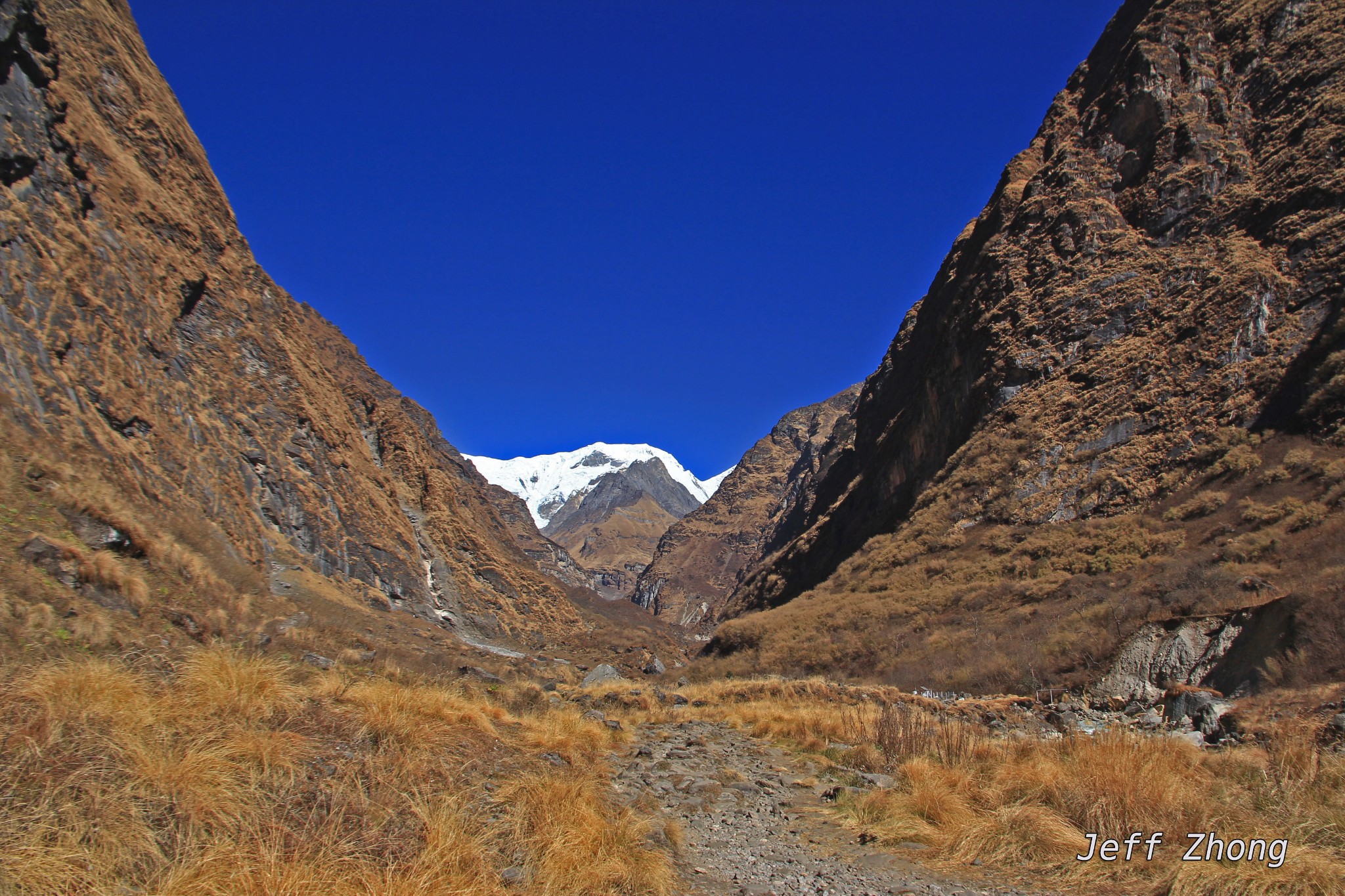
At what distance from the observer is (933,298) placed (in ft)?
187

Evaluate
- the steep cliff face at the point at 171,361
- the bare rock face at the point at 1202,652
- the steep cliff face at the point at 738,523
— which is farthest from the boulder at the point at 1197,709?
the steep cliff face at the point at 738,523

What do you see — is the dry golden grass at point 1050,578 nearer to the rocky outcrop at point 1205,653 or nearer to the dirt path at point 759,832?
the rocky outcrop at point 1205,653

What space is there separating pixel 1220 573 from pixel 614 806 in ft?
54.2

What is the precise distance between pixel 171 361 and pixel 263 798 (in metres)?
27.3

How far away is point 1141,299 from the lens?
3130cm

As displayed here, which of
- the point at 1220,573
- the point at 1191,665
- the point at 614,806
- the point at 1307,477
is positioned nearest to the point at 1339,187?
the point at 1307,477

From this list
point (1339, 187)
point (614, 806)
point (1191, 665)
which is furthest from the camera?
point (1339, 187)

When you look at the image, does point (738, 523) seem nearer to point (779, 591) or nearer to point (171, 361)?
point (779, 591)

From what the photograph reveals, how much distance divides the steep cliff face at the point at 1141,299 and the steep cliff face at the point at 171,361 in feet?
69.6

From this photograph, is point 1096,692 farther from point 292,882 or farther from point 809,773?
point 292,882

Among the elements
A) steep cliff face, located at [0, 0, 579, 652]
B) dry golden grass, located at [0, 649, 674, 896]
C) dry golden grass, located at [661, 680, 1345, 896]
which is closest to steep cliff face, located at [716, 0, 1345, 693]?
dry golden grass, located at [661, 680, 1345, 896]

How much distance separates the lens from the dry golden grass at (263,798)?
3.08m

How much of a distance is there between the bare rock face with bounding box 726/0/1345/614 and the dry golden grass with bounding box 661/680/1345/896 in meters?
20.9

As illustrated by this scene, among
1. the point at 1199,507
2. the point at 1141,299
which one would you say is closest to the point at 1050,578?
the point at 1199,507
